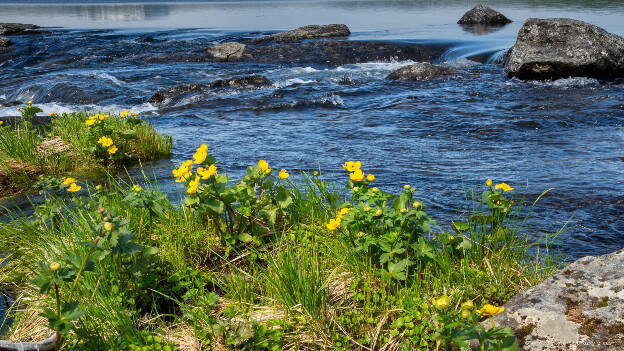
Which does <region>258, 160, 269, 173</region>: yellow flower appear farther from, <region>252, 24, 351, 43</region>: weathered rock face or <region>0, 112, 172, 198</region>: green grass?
<region>252, 24, 351, 43</region>: weathered rock face

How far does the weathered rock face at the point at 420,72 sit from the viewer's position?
13.7m

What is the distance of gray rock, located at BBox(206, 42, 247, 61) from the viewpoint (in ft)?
60.1

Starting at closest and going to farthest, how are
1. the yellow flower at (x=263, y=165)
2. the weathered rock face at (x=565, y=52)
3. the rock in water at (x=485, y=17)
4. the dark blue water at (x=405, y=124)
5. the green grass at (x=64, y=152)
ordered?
the yellow flower at (x=263, y=165)
the dark blue water at (x=405, y=124)
the green grass at (x=64, y=152)
the weathered rock face at (x=565, y=52)
the rock in water at (x=485, y=17)

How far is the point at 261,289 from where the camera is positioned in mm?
3221

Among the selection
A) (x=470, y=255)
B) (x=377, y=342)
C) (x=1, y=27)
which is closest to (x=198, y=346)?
(x=377, y=342)

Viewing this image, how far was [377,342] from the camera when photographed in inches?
113

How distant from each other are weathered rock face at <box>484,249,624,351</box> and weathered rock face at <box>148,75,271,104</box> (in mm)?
10308

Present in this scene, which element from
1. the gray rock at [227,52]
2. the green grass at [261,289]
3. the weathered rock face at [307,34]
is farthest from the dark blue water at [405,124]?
the weathered rock face at [307,34]

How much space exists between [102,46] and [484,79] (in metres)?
15.8

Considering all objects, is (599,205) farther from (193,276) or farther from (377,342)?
(193,276)

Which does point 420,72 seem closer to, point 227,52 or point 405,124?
point 405,124

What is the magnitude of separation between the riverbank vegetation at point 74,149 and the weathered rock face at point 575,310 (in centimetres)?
468

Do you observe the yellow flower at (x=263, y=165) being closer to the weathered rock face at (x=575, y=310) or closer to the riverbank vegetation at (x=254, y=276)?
the riverbank vegetation at (x=254, y=276)

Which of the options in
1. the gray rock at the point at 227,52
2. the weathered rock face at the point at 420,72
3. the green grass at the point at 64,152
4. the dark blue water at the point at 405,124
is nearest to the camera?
the dark blue water at the point at 405,124
